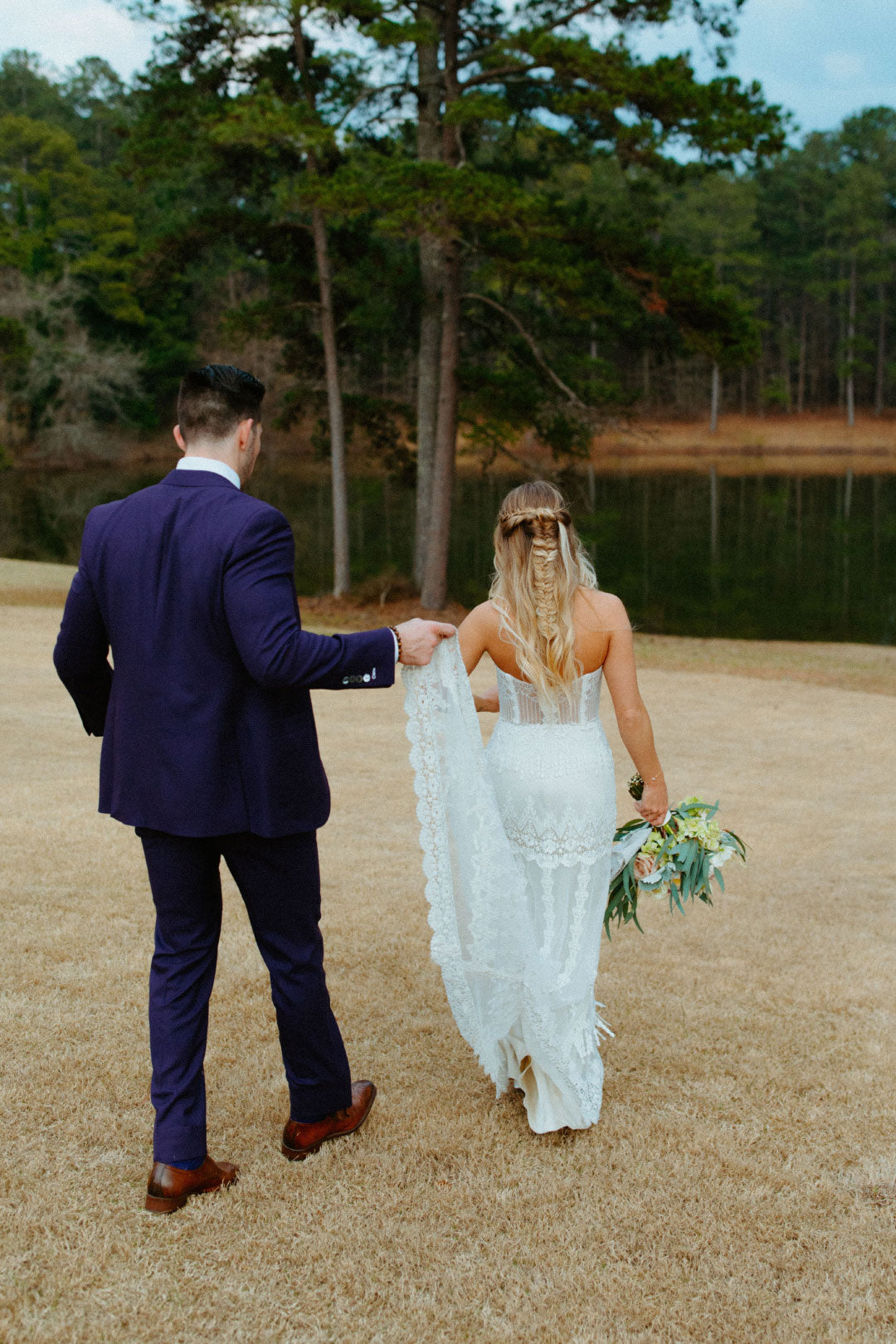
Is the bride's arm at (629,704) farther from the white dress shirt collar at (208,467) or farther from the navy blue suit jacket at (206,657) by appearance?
the white dress shirt collar at (208,467)

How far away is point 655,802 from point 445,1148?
3.67 feet

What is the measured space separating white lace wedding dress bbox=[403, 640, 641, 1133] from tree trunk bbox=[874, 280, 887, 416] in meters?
63.7

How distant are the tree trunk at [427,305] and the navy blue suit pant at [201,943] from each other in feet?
50.2

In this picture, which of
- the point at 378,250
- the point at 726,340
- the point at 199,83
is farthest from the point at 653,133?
the point at 199,83

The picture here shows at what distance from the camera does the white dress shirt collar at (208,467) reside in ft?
8.54

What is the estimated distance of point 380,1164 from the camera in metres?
2.95

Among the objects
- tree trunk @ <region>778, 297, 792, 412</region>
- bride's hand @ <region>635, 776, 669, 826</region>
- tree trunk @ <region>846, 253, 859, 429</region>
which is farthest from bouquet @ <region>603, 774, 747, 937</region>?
tree trunk @ <region>778, 297, 792, 412</region>

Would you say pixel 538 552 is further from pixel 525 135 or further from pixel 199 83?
pixel 199 83

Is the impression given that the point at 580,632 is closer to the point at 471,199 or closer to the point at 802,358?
the point at 471,199

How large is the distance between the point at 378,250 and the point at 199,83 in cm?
372

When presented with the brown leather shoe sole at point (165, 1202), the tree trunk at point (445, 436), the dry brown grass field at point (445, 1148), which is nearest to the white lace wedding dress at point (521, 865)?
the dry brown grass field at point (445, 1148)

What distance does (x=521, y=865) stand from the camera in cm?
315

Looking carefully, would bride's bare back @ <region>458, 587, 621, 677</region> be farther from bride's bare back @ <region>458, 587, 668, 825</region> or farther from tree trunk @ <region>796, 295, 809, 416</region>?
tree trunk @ <region>796, 295, 809, 416</region>

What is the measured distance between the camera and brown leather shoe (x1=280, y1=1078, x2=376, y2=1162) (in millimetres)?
2965
